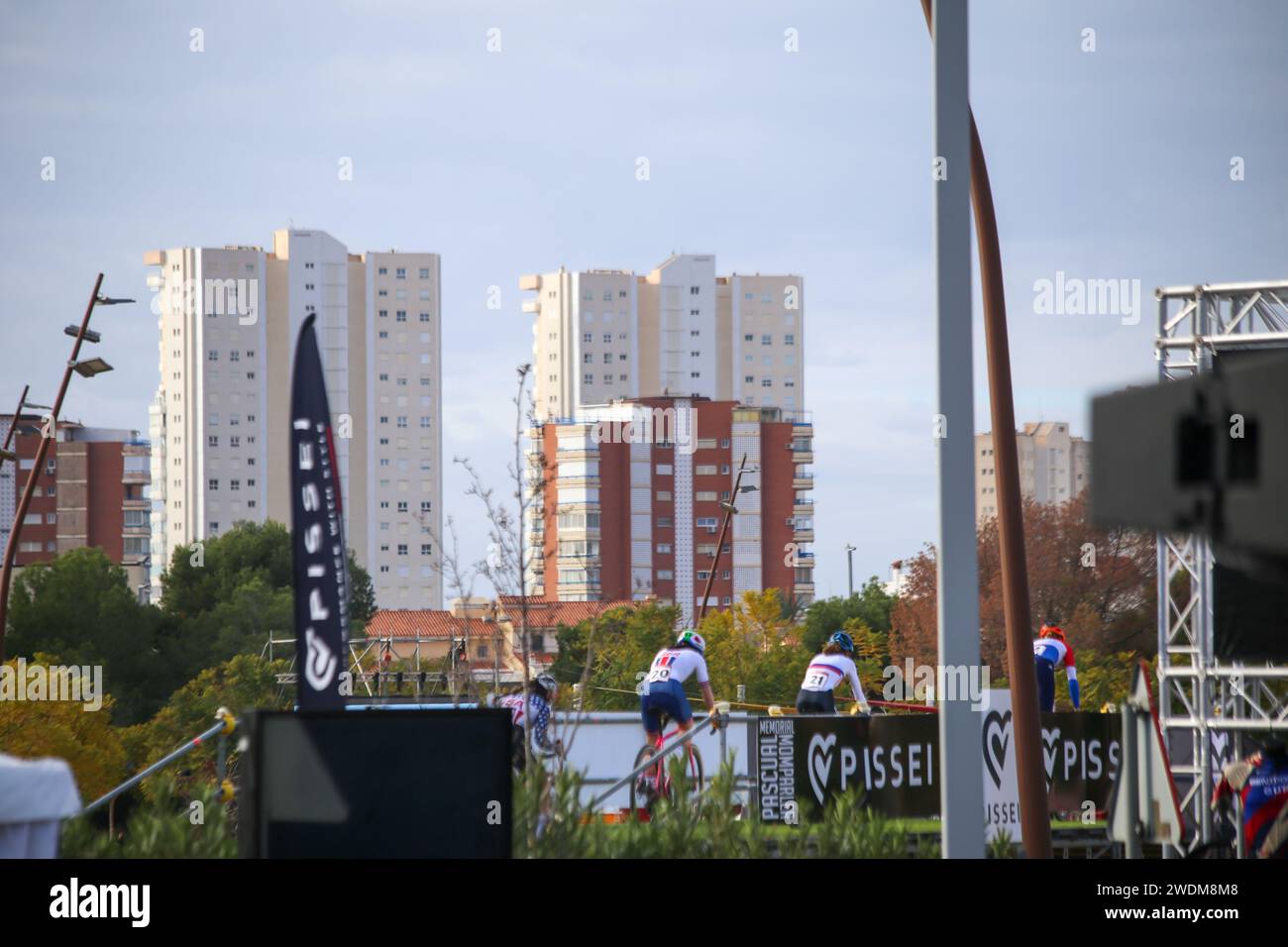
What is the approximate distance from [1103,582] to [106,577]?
3788 cm

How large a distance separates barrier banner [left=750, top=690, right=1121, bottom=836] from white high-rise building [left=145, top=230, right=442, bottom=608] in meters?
102

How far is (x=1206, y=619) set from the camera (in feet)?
55.6

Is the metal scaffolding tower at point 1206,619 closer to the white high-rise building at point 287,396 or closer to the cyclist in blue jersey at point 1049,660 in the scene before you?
the cyclist in blue jersey at point 1049,660

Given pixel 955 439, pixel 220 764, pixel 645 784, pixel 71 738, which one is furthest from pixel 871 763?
pixel 71 738

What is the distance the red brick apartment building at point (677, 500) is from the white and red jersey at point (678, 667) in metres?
99.4

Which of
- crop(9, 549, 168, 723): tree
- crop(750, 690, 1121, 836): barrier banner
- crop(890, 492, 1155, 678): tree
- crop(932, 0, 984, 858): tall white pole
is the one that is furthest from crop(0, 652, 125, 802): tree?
crop(932, 0, 984, 858): tall white pole

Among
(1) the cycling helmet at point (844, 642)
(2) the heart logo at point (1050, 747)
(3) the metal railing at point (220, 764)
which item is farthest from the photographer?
(1) the cycling helmet at point (844, 642)

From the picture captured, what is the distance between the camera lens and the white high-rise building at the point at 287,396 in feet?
380

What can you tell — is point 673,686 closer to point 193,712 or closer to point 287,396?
point 193,712

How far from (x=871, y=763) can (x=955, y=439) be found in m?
5.68

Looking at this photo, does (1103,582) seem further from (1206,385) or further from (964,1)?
(1206,385)

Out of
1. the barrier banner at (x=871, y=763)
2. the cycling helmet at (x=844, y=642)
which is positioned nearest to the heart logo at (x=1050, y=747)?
the barrier banner at (x=871, y=763)

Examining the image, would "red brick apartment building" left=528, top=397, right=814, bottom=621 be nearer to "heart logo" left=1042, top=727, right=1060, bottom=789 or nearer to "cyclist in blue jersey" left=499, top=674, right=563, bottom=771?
"heart logo" left=1042, top=727, right=1060, bottom=789
